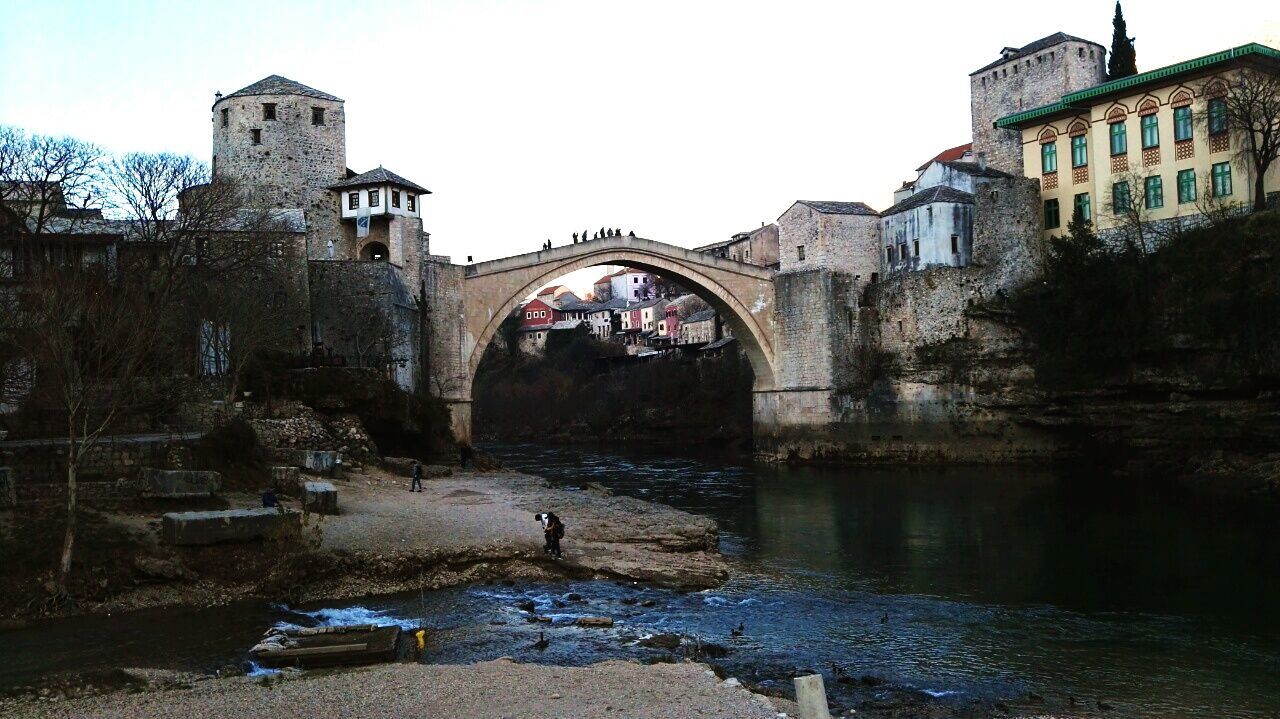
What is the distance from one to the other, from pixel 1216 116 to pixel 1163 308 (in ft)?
20.7

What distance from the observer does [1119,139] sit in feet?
122

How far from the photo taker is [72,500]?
14.7m

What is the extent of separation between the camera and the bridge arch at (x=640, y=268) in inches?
1501

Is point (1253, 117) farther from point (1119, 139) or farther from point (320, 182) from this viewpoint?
point (320, 182)

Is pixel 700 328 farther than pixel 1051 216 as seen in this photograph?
Yes

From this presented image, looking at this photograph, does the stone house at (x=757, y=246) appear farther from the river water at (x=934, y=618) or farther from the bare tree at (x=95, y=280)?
the river water at (x=934, y=618)

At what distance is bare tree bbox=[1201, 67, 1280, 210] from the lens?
32688 millimetres

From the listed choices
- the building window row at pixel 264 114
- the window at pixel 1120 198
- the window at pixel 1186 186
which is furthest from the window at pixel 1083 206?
Result: the building window row at pixel 264 114

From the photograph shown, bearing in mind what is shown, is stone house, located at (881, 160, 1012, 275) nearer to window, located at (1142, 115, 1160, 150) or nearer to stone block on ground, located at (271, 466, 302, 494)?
window, located at (1142, 115, 1160, 150)

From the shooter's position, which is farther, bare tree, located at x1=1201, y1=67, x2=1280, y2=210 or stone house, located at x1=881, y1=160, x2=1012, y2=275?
stone house, located at x1=881, y1=160, x2=1012, y2=275

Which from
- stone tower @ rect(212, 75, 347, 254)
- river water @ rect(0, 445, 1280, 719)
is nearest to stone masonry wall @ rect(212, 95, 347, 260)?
stone tower @ rect(212, 75, 347, 254)

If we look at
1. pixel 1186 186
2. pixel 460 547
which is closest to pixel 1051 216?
pixel 1186 186

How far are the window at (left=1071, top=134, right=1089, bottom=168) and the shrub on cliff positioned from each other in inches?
108

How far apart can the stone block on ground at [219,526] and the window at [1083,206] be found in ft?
102
